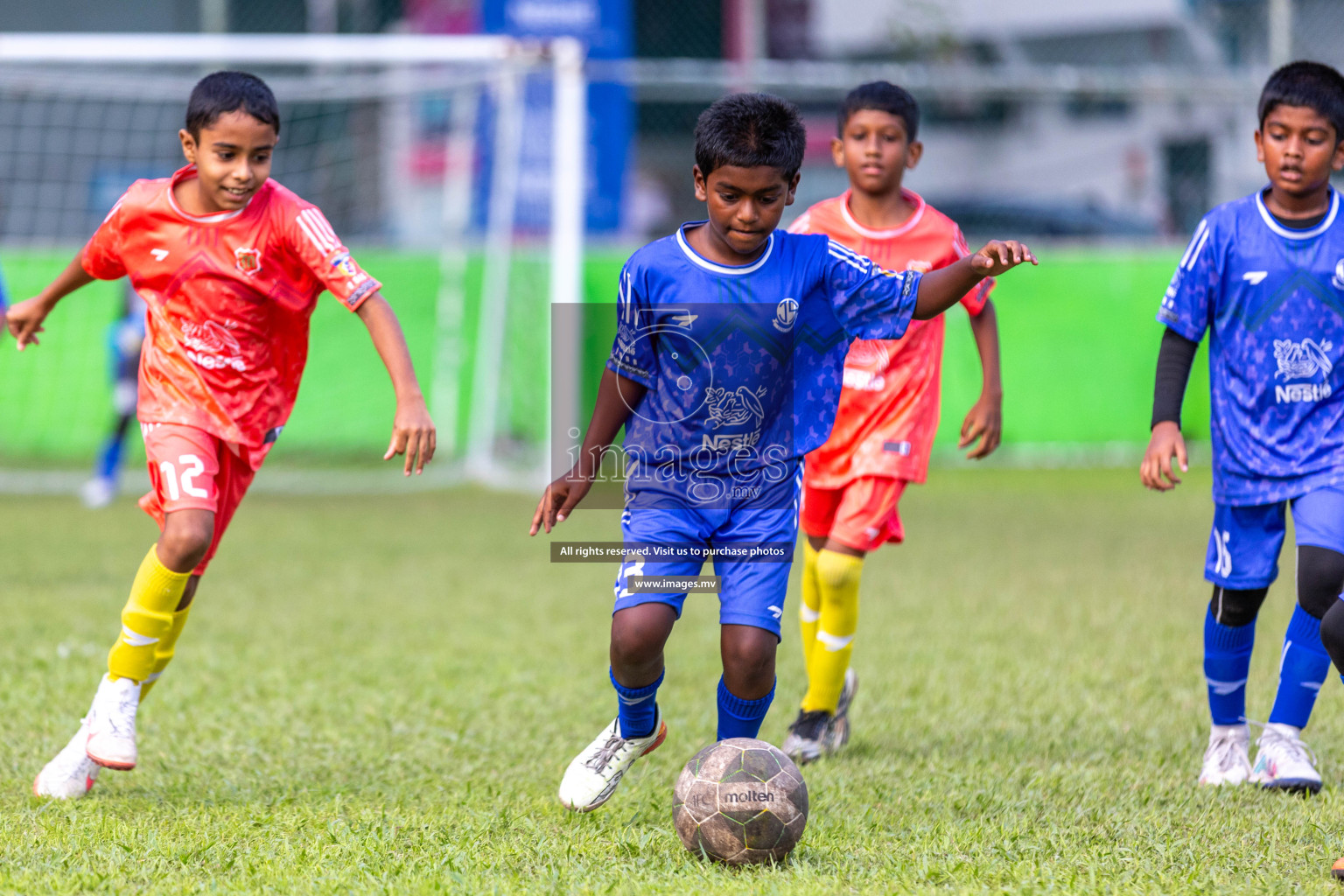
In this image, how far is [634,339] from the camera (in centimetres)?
367

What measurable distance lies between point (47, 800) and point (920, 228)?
305 centimetres

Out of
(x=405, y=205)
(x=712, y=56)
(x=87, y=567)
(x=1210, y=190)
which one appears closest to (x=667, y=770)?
(x=87, y=567)

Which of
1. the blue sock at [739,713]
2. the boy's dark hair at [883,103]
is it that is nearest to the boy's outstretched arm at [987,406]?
the boy's dark hair at [883,103]

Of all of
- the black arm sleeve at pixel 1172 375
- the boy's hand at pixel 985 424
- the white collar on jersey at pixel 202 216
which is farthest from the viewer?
the boy's hand at pixel 985 424

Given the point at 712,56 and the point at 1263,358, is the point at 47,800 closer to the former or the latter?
the point at 1263,358

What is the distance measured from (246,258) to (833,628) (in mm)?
2094

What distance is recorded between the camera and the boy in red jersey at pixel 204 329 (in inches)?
153

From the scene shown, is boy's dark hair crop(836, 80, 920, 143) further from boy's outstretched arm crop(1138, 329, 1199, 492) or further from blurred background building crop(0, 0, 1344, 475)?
blurred background building crop(0, 0, 1344, 475)

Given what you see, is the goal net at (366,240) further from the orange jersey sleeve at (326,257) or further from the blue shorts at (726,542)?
the blue shorts at (726,542)

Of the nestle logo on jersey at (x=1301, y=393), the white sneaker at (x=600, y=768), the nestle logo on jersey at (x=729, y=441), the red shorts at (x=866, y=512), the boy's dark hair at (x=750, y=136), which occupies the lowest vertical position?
the white sneaker at (x=600, y=768)

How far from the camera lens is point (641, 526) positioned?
144 inches

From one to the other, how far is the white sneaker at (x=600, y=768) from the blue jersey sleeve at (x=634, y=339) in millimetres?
884

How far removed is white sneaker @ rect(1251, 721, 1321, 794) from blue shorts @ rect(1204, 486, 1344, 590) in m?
0.42

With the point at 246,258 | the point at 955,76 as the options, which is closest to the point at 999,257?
the point at 246,258
